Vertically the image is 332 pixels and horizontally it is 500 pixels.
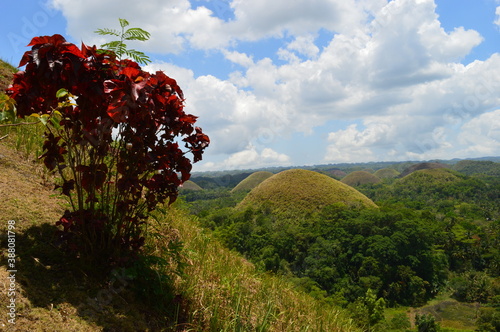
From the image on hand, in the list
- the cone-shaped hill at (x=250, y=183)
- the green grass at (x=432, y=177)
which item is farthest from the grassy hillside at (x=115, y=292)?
the cone-shaped hill at (x=250, y=183)

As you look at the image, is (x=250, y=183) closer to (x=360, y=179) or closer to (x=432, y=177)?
(x=360, y=179)

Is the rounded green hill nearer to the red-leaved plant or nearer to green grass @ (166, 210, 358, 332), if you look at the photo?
green grass @ (166, 210, 358, 332)

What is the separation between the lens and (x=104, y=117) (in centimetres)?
233

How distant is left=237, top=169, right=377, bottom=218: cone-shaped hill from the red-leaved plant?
178ft

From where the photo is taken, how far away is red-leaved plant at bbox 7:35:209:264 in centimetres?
211

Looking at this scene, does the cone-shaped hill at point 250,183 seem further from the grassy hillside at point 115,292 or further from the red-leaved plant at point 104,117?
the red-leaved plant at point 104,117

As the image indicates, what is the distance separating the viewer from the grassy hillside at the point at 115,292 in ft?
6.79

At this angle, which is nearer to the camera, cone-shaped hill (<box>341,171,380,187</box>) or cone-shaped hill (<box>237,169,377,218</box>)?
cone-shaped hill (<box>237,169,377,218</box>)

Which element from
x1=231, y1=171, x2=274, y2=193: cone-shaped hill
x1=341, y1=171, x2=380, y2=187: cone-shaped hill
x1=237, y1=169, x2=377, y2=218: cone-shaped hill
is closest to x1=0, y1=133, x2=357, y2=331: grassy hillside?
x1=237, y1=169, x2=377, y2=218: cone-shaped hill

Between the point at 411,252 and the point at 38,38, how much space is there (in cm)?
5473

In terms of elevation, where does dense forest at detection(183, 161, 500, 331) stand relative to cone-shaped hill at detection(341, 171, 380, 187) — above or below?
below

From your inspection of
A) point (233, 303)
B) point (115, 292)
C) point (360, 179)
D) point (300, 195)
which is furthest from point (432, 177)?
point (115, 292)

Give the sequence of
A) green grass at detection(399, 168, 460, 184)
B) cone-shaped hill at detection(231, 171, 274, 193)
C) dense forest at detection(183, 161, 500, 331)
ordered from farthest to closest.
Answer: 1. cone-shaped hill at detection(231, 171, 274, 193)
2. green grass at detection(399, 168, 460, 184)
3. dense forest at detection(183, 161, 500, 331)

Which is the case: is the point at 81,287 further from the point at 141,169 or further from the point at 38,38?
the point at 38,38
